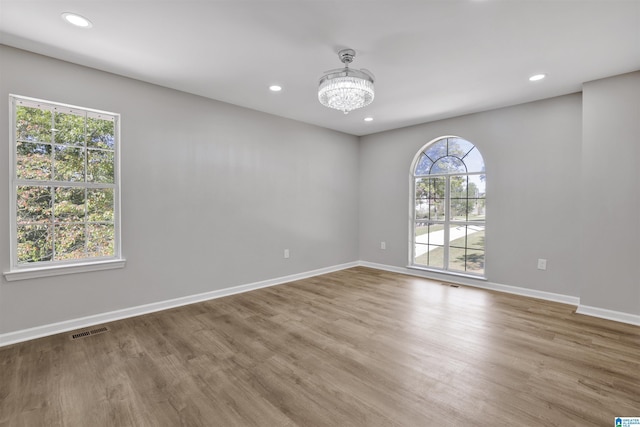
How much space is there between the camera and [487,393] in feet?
6.31

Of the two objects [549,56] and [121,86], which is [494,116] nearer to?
[549,56]

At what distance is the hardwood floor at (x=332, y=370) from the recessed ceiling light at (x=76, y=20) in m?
2.65

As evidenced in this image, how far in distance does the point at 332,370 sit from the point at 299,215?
9.99ft

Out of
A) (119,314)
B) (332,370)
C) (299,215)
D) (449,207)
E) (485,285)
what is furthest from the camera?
(299,215)

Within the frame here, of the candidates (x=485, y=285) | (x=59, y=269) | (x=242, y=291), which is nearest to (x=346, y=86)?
(x=242, y=291)

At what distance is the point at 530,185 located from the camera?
13.1 feet

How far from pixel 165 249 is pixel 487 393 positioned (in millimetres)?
3447

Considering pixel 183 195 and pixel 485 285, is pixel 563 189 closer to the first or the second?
pixel 485 285

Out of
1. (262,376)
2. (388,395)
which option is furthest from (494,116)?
(262,376)

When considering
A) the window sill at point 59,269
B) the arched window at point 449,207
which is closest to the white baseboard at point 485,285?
the arched window at point 449,207

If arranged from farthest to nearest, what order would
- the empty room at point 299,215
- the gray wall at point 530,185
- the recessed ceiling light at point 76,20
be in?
the gray wall at point 530,185, the recessed ceiling light at point 76,20, the empty room at point 299,215

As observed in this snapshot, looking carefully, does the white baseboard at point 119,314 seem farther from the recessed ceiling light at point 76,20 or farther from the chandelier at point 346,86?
the chandelier at point 346,86

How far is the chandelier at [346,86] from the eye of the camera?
8.17ft

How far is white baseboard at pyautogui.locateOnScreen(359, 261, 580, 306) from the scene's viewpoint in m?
3.74
